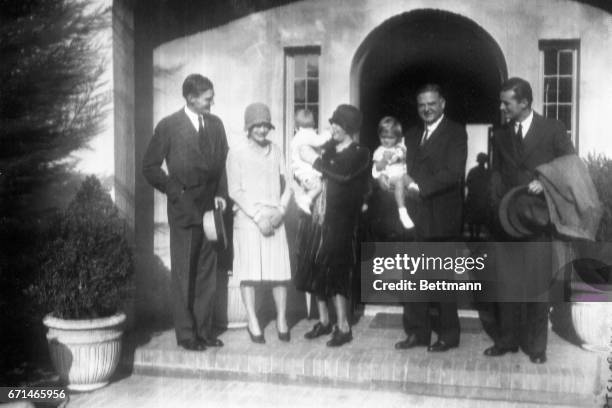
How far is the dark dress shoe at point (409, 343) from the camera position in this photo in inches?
205

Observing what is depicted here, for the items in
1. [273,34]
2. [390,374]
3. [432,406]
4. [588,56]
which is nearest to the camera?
[432,406]

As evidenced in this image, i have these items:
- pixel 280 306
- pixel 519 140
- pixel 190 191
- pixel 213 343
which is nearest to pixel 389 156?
pixel 519 140

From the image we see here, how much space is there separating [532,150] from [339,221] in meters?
1.44

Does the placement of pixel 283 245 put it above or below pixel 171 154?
below

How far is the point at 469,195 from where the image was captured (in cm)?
919

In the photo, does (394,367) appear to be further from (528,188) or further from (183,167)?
(183,167)

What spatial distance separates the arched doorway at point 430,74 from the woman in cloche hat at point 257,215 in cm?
264

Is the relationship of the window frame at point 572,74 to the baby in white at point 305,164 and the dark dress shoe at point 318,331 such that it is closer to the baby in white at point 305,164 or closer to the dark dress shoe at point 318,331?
the baby in white at point 305,164

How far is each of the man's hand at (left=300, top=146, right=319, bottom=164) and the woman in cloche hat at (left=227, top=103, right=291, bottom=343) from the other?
0.20 m

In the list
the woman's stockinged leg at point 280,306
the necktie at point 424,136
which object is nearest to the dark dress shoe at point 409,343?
the woman's stockinged leg at point 280,306

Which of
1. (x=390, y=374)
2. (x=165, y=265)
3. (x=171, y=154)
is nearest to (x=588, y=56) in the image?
(x=390, y=374)

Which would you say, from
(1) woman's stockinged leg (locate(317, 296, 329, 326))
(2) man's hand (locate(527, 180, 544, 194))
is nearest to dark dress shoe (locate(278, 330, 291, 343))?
(1) woman's stockinged leg (locate(317, 296, 329, 326))

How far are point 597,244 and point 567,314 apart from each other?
A: 59 cm

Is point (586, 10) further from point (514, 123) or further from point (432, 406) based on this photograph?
point (432, 406)
